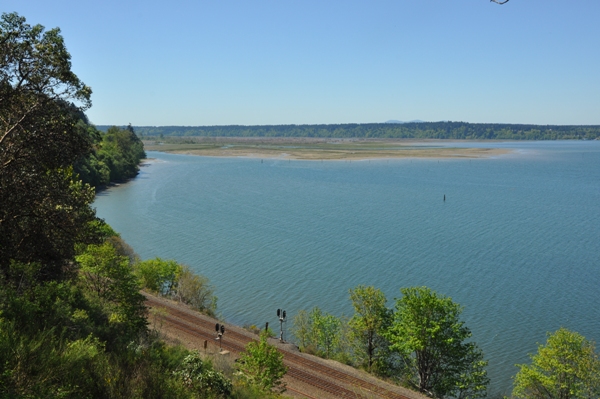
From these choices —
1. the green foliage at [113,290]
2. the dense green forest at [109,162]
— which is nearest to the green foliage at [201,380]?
the green foliage at [113,290]

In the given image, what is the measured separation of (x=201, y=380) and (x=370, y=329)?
14.2 m

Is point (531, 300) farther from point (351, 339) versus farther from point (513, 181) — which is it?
point (513, 181)

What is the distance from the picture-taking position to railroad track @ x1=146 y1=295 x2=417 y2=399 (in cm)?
2352

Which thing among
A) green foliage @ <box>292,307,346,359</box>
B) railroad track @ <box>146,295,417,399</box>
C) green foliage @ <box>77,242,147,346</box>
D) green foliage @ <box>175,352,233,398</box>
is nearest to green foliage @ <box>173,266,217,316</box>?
railroad track @ <box>146,295,417,399</box>

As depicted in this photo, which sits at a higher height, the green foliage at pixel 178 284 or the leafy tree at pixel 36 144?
the leafy tree at pixel 36 144

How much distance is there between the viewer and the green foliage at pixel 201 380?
1469cm

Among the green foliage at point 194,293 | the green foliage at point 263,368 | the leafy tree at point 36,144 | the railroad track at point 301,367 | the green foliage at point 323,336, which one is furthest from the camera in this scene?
the green foliage at point 194,293

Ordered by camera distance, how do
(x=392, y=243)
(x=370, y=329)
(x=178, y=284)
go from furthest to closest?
(x=392, y=243) < (x=178, y=284) < (x=370, y=329)

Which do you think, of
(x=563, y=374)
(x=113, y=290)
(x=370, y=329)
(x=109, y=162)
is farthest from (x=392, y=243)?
(x=109, y=162)

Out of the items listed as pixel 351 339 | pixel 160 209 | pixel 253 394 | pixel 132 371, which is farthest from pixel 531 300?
pixel 160 209

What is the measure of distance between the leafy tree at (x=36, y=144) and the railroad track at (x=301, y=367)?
1427 cm

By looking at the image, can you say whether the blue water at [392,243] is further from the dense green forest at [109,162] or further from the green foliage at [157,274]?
the dense green forest at [109,162]

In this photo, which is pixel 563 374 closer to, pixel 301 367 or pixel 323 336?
pixel 301 367

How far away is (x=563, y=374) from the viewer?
23.1 meters
